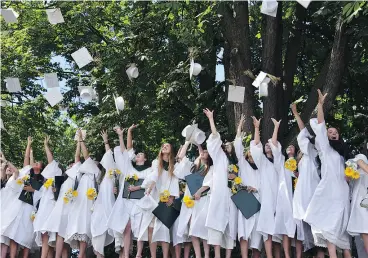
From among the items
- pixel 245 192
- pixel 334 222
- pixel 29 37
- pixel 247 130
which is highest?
pixel 29 37

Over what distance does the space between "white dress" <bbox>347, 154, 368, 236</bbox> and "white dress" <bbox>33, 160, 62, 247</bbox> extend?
188 inches

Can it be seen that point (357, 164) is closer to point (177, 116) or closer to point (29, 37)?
point (177, 116)

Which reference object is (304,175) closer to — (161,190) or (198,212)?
(198,212)

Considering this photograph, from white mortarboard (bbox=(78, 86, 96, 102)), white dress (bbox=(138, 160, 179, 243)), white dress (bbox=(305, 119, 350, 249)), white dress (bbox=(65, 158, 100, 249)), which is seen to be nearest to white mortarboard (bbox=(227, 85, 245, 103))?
white dress (bbox=(138, 160, 179, 243))

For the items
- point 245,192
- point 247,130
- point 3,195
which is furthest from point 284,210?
point 3,195

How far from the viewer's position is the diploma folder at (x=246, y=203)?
856cm

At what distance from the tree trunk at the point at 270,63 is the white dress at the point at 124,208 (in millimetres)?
2489

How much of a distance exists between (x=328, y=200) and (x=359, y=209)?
423 millimetres

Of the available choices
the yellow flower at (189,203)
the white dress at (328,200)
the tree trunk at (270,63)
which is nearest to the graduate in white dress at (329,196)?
the white dress at (328,200)

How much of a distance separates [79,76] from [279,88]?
6.95 meters

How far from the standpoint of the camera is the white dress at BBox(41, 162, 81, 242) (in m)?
9.44

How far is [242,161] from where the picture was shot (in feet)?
29.1

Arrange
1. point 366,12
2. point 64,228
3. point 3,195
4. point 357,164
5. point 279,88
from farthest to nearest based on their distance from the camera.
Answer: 1. point 279,88
2. point 3,195
3. point 64,228
4. point 366,12
5. point 357,164

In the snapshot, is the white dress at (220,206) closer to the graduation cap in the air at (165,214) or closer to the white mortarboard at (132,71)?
the graduation cap in the air at (165,214)
